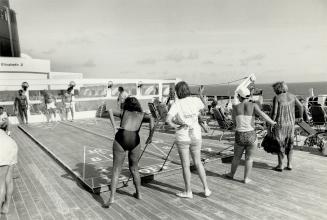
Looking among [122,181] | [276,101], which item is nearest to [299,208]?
[276,101]

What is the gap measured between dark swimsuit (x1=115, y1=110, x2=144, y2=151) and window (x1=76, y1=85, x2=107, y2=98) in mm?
12385

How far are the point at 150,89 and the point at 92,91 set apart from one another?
12.3 feet

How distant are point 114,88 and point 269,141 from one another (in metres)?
12.4

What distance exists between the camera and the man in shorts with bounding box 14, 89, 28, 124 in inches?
521

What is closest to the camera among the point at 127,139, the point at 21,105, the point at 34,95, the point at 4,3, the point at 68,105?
the point at 127,139

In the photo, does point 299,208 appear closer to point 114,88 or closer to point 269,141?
point 269,141

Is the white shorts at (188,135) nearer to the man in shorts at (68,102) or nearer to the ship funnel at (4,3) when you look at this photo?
the man in shorts at (68,102)

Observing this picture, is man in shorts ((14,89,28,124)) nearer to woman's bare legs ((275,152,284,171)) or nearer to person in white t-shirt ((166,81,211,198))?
person in white t-shirt ((166,81,211,198))

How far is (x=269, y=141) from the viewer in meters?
5.54

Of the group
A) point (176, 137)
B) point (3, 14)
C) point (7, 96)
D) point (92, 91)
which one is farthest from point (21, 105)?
point (3, 14)

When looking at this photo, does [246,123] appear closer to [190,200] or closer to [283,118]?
[283,118]

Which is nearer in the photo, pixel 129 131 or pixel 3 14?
pixel 129 131

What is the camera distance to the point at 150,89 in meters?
18.2

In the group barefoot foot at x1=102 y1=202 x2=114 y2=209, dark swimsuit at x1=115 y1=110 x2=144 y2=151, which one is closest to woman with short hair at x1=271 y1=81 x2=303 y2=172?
dark swimsuit at x1=115 y1=110 x2=144 y2=151
